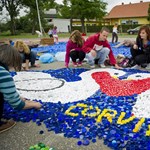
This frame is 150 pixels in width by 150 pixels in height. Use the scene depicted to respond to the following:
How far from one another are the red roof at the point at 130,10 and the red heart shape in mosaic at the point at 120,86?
62.4m

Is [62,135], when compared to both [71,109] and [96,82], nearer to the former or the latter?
[71,109]

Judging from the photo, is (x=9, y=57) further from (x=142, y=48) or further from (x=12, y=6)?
(x=12, y=6)

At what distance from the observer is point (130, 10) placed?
6938 centimetres

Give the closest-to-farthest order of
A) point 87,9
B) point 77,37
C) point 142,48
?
point 142,48
point 77,37
point 87,9

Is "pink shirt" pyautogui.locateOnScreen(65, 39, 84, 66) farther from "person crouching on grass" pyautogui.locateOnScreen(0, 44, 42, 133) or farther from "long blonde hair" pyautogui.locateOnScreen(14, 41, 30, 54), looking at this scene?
"person crouching on grass" pyautogui.locateOnScreen(0, 44, 42, 133)

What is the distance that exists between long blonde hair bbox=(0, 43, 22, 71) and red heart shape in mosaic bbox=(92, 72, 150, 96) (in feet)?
7.17

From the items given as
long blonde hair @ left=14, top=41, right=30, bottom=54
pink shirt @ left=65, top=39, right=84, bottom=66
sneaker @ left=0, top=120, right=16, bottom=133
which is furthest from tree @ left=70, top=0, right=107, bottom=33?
sneaker @ left=0, top=120, right=16, bottom=133

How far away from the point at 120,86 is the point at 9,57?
110 inches

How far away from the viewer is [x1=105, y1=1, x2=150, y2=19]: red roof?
6662 cm

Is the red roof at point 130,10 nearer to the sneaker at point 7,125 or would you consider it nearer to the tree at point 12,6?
the tree at point 12,6

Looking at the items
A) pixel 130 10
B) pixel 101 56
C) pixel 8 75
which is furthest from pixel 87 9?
pixel 8 75

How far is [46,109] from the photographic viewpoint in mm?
4281

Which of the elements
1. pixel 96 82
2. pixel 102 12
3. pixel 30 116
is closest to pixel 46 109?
pixel 30 116

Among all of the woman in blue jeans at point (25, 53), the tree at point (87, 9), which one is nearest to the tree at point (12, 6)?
the tree at point (87, 9)
